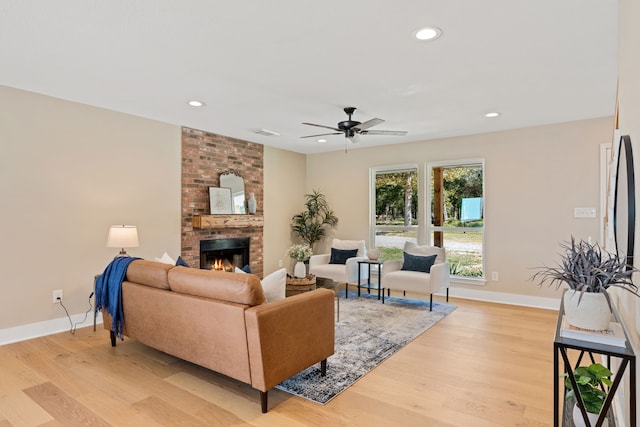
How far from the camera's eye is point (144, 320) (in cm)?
294

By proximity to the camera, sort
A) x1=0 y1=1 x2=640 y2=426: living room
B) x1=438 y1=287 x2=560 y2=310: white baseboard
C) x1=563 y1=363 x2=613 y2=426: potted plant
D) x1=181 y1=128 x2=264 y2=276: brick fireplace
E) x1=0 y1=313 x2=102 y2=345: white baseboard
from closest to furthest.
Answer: x1=563 y1=363 x2=613 y2=426: potted plant < x1=0 y1=313 x2=102 y2=345: white baseboard < x1=0 y1=1 x2=640 y2=426: living room < x1=438 y1=287 x2=560 y2=310: white baseboard < x1=181 y1=128 x2=264 y2=276: brick fireplace

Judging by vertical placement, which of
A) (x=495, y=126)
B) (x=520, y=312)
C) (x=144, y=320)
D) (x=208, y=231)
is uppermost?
(x=495, y=126)

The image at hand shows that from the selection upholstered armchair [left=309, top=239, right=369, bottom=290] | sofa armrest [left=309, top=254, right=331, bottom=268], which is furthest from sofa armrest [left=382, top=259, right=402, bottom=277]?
sofa armrest [left=309, top=254, right=331, bottom=268]

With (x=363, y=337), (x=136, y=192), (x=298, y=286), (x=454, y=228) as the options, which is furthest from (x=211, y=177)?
(x=454, y=228)

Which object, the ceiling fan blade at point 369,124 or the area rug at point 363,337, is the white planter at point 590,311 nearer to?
the area rug at point 363,337

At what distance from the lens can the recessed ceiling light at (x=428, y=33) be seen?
2.38 metres

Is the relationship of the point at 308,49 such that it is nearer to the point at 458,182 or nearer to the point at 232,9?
the point at 232,9

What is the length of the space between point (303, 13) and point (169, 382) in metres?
2.71

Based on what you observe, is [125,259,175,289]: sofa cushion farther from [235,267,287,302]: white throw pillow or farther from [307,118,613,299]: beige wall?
[307,118,613,299]: beige wall

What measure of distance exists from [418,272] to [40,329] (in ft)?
14.5

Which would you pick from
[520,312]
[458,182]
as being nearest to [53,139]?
[458,182]

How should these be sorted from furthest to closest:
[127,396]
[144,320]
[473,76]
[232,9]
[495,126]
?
[495,126] < [473,76] < [144,320] < [127,396] < [232,9]

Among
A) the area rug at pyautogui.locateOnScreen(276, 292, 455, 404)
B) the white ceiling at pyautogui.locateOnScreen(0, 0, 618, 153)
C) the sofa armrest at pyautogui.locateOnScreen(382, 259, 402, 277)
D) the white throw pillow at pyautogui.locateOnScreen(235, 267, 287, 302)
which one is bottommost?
the area rug at pyautogui.locateOnScreen(276, 292, 455, 404)

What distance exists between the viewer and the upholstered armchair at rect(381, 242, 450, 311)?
4.63m
